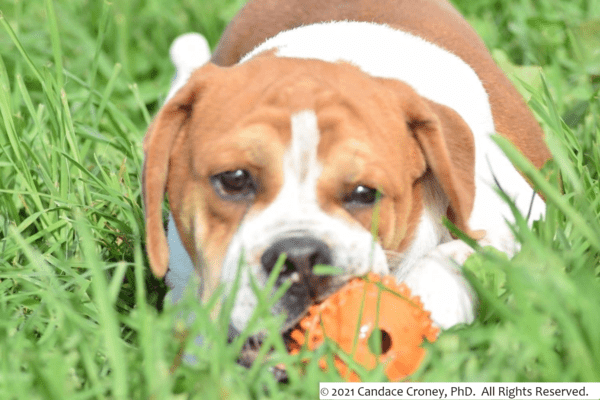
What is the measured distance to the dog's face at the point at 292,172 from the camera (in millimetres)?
2998

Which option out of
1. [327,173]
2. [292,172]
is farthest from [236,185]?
[327,173]

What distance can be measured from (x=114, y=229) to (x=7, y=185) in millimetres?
744

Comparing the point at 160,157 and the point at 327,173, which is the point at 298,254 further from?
the point at 160,157

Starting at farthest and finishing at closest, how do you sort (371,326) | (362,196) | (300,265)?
(362,196), (300,265), (371,326)

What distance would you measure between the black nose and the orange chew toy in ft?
0.44

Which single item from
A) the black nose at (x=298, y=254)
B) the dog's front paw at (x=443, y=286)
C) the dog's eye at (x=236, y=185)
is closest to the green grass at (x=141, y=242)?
the dog's front paw at (x=443, y=286)

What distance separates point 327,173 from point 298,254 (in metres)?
0.42

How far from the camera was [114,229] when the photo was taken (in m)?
4.22

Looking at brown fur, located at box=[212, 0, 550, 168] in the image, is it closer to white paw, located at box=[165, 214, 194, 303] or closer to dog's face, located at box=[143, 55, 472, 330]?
dog's face, located at box=[143, 55, 472, 330]

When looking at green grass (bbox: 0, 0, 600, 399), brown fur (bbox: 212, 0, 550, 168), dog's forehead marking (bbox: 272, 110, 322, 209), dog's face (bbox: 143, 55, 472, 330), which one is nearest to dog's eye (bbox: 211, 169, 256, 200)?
dog's face (bbox: 143, 55, 472, 330)

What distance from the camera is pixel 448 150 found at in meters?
3.45

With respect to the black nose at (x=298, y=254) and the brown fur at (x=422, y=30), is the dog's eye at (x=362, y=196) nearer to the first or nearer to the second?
the black nose at (x=298, y=254)

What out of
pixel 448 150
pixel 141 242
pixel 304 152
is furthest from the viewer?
pixel 141 242

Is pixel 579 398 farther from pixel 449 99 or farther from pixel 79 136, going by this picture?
pixel 79 136
